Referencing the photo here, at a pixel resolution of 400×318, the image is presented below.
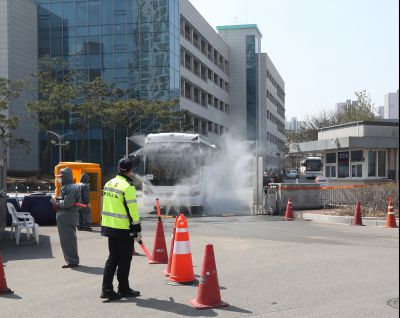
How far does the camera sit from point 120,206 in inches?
274

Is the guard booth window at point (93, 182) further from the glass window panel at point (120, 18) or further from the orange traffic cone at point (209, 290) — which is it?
the glass window panel at point (120, 18)

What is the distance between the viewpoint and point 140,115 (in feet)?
154

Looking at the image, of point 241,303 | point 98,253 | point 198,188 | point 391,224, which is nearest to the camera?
point 241,303

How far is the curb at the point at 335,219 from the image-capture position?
16344mm

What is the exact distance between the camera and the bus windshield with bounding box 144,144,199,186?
20.8 meters

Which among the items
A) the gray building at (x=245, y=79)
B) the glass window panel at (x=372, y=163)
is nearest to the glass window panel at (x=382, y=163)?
the glass window panel at (x=372, y=163)

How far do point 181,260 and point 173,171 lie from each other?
13.1 metres

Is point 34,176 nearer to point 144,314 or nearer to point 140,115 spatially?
→ point 140,115

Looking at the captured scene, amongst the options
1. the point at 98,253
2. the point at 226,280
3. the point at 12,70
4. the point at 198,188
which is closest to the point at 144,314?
the point at 226,280

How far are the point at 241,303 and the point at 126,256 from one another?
1628 mm

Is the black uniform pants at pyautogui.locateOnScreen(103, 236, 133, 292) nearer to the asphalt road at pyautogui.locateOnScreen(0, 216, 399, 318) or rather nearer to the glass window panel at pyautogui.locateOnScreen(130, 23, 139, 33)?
the asphalt road at pyautogui.locateOnScreen(0, 216, 399, 318)

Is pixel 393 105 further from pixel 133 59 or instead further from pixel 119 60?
pixel 119 60

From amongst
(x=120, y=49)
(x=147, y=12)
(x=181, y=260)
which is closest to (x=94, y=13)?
(x=120, y=49)

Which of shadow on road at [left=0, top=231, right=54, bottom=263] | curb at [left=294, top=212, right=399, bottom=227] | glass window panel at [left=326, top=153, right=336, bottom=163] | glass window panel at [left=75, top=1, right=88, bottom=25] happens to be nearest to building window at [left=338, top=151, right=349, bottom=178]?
glass window panel at [left=326, top=153, right=336, bottom=163]
